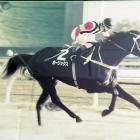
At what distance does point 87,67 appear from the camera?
4.76m

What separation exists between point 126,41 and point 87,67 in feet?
1.11

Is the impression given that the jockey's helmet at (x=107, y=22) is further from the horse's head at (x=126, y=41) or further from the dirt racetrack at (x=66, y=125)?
the dirt racetrack at (x=66, y=125)

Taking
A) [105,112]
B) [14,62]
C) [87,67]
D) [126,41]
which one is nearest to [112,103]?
[105,112]

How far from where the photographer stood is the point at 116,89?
4738mm

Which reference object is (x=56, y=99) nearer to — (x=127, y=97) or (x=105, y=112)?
(x=105, y=112)

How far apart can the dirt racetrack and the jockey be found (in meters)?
0.46

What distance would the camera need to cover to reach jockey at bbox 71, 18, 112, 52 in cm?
475

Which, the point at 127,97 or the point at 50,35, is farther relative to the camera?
the point at 50,35

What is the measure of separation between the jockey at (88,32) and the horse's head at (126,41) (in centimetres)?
6

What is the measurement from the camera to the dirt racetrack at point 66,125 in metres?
4.73

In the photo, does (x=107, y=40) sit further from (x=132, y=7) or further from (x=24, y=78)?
(x=24, y=78)

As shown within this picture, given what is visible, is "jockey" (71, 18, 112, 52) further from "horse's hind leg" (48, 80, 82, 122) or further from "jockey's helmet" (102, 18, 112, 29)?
"horse's hind leg" (48, 80, 82, 122)

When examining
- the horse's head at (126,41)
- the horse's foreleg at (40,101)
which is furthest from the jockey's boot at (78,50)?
the horse's foreleg at (40,101)

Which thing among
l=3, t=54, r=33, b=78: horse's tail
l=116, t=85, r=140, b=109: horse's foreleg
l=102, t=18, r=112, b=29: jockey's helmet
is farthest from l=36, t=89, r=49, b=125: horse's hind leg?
l=102, t=18, r=112, b=29: jockey's helmet
